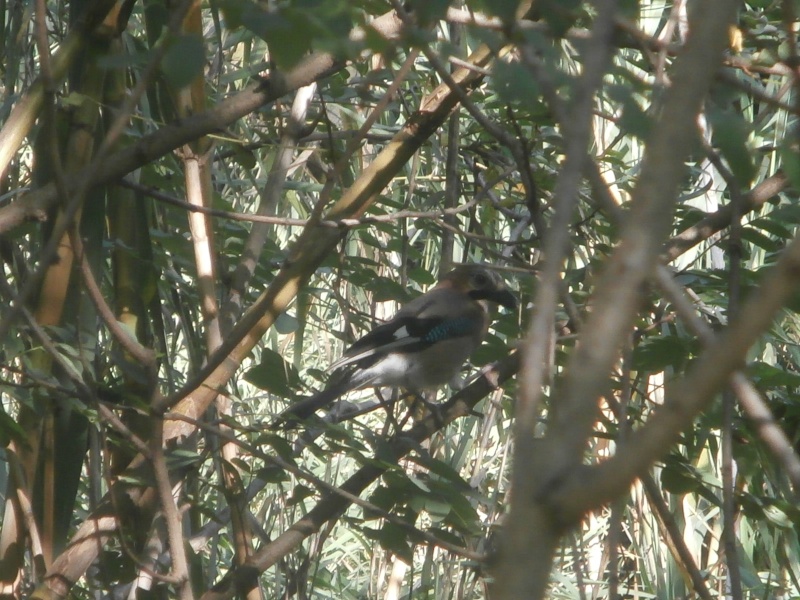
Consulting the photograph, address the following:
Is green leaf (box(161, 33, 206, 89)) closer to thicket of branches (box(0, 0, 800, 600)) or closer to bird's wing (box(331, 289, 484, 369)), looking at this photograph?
thicket of branches (box(0, 0, 800, 600))

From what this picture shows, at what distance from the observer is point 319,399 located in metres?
3.80

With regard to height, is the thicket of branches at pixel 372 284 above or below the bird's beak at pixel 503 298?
below

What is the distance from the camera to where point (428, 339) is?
5.41m

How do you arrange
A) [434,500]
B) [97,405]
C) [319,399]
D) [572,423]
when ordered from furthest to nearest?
[319,399]
[434,500]
[97,405]
[572,423]

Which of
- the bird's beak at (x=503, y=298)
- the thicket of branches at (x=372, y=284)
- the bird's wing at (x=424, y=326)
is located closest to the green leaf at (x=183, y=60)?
the thicket of branches at (x=372, y=284)

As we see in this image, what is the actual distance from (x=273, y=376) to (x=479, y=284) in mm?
3458

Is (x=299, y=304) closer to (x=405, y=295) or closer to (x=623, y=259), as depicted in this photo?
(x=405, y=295)

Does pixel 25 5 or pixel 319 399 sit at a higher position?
pixel 25 5

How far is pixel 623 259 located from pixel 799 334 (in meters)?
4.89

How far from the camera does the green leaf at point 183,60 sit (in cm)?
136

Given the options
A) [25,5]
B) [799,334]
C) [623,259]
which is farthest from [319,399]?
[623,259]

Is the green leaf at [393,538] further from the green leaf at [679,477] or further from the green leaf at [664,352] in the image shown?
the green leaf at [664,352]

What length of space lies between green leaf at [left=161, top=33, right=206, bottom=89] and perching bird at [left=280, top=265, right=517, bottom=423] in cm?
302

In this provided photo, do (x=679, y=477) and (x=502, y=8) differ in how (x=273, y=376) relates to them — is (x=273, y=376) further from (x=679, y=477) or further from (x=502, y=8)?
(x=502, y=8)
